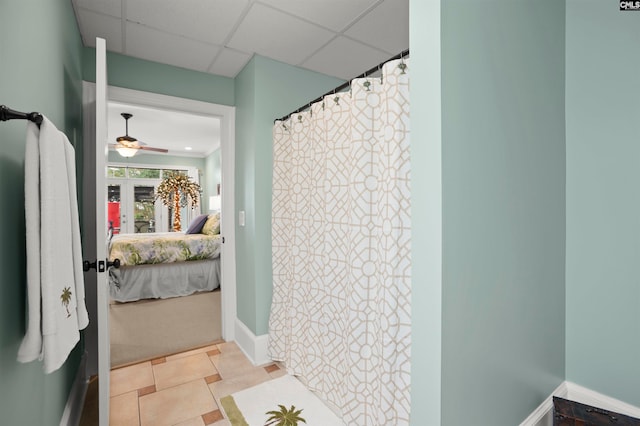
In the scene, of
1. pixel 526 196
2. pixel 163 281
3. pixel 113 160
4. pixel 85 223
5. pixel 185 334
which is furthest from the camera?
pixel 113 160

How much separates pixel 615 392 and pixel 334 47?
110 inches

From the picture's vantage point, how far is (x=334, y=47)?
7.89ft

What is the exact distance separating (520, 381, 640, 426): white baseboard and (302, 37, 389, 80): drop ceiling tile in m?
2.61

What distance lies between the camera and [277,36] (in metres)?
2.22

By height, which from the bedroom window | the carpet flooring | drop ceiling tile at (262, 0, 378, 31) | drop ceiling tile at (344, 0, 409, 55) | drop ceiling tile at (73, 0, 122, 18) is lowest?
the carpet flooring

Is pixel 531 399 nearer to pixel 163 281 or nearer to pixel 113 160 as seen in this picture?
pixel 163 281

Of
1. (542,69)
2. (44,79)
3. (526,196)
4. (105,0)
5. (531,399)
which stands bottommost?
(531,399)

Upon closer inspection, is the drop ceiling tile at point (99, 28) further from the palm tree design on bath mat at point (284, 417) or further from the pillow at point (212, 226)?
the pillow at point (212, 226)

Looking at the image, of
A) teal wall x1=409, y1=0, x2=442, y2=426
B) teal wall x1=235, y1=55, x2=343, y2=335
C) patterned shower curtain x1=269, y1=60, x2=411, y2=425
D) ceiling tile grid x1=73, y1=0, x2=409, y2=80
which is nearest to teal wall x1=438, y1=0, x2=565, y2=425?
teal wall x1=409, y1=0, x2=442, y2=426

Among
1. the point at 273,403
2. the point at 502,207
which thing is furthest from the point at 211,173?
the point at 502,207

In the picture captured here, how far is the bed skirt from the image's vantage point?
400 cm

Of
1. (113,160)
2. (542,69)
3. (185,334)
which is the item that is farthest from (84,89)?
(113,160)

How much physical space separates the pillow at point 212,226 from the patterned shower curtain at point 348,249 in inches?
110

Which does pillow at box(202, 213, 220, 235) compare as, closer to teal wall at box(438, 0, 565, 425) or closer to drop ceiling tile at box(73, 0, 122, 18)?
drop ceiling tile at box(73, 0, 122, 18)
